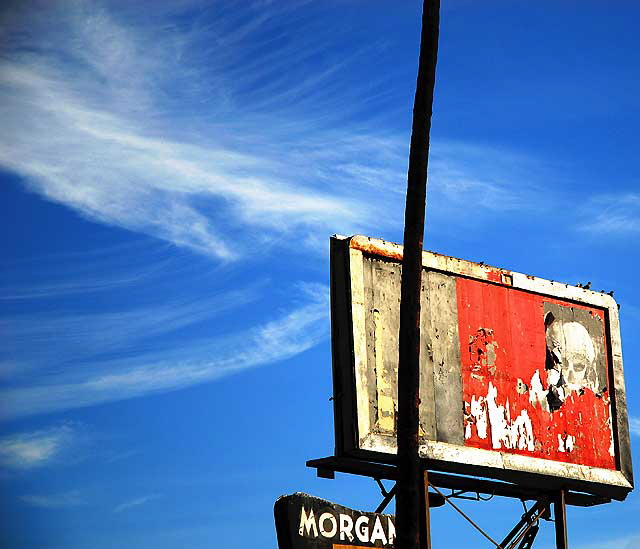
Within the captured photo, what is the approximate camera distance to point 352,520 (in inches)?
581

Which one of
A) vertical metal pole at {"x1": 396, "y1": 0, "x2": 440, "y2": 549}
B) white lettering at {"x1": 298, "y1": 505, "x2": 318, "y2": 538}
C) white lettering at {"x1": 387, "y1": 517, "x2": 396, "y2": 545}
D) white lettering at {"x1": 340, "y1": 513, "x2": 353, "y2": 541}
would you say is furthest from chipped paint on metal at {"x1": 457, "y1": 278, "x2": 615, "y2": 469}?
vertical metal pole at {"x1": 396, "y1": 0, "x2": 440, "y2": 549}

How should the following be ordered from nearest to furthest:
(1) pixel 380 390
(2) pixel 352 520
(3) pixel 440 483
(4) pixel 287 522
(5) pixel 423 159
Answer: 1. (5) pixel 423 159
2. (4) pixel 287 522
3. (2) pixel 352 520
4. (1) pixel 380 390
5. (3) pixel 440 483

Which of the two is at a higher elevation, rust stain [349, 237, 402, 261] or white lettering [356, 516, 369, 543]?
rust stain [349, 237, 402, 261]

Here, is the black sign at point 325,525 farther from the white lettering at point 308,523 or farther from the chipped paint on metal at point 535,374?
the chipped paint on metal at point 535,374

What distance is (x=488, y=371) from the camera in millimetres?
17906

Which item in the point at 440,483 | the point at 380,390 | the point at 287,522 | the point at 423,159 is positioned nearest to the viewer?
the point at 423,159

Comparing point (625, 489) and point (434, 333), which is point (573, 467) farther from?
point (434, 333)

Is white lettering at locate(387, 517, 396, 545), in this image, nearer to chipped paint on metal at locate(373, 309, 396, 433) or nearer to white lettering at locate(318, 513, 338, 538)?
white lettering at locate(318, 513, 338, 538)

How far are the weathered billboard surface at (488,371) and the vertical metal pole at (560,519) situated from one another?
27 centimetres

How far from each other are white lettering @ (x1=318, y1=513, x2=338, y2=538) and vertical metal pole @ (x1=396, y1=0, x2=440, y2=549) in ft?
12.6

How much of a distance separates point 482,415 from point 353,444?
9.57ft

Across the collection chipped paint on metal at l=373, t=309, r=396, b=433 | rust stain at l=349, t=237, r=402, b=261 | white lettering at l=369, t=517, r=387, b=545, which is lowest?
white lettering at l=369, t=517, r=387, b=545

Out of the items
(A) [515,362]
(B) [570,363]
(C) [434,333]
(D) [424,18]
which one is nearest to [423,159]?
(D) [424,18]

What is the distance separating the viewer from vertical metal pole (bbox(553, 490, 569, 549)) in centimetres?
1855
